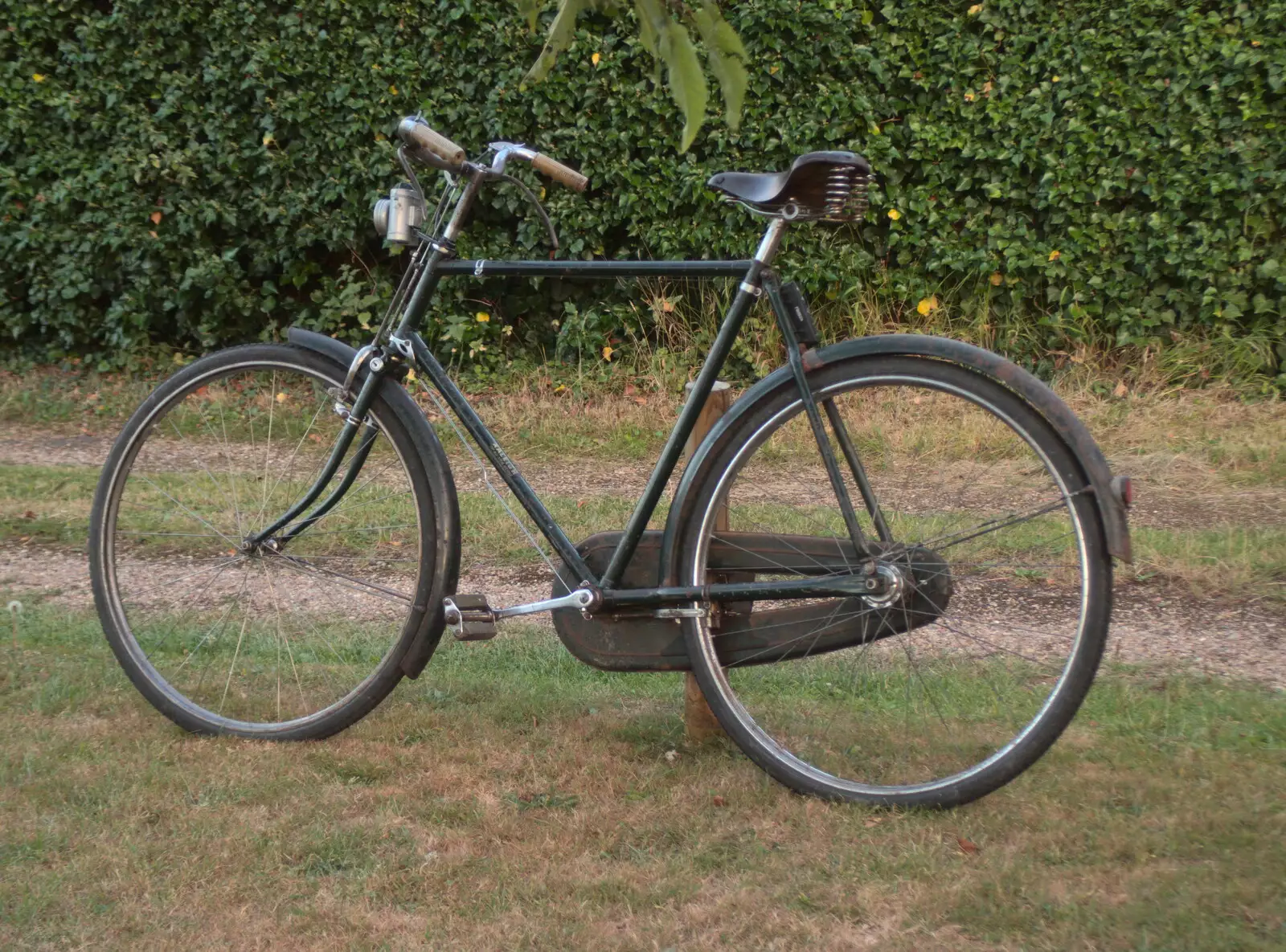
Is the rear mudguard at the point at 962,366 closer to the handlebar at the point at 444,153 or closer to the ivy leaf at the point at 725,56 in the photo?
the handlebar at the point at 444,153

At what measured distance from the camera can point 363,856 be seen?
2709 mm

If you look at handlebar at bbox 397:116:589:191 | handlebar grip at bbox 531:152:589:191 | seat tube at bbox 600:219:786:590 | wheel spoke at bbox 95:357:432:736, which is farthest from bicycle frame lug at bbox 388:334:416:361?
seat tube at bbox 600:219:786:590

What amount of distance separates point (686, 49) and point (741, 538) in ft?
5.21

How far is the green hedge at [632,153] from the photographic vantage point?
628cm

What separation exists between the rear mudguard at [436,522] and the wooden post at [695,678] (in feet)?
1.98

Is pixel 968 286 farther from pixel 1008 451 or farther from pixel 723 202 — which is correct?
pixel 1008 451

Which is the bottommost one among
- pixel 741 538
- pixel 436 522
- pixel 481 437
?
pixel 436 522

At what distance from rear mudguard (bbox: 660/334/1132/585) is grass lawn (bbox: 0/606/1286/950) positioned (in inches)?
23.4

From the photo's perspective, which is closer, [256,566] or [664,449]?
[664,449]

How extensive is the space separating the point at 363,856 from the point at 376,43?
5.40m

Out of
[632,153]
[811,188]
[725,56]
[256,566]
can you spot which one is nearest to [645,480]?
[632,153]

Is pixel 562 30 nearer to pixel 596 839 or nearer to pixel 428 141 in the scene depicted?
pixel 428 141

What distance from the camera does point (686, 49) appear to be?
1.59m

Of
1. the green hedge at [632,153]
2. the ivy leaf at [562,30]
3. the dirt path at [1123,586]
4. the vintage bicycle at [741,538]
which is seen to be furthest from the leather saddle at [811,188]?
the green hedge at [632,153]
